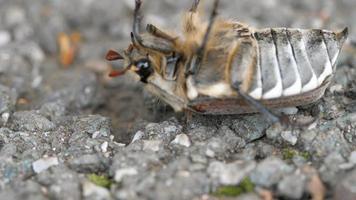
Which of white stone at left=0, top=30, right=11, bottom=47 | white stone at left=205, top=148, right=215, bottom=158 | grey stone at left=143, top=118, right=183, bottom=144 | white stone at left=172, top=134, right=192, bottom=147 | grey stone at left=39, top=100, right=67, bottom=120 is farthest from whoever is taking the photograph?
white stone at left=0, top=30, right=11, bottom=47

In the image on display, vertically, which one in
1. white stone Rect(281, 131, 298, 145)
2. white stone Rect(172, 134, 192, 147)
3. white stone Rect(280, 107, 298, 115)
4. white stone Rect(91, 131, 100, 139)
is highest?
white stone Rect(280, 107, 298, 115)

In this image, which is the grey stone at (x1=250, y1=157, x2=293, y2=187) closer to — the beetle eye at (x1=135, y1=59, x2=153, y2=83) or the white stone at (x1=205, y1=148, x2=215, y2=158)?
the white stone at (x1=205, y1=148, x2=215, y2=158)

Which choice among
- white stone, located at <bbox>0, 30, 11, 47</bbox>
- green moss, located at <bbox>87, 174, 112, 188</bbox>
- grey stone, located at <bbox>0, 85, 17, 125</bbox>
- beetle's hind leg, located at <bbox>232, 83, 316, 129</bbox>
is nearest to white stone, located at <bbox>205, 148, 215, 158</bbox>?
beetle's hind leg, located at <bbox>232, 83, 316, 129</bbox>

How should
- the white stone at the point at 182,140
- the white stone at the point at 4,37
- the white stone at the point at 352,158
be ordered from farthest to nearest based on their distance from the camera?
the white stone at the point at 4,37
the white stone at the point at 182,140
the white stone at the point at 352,158

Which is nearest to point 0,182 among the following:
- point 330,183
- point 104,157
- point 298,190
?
point 104,157

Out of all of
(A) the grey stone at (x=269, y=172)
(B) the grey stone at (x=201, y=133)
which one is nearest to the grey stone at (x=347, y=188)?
(A) the grey stone at (x=269, y=172)

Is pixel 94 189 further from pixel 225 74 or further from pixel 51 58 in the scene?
pixel 51 58

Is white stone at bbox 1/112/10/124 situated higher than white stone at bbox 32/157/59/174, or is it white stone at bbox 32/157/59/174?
white stone at bbox 1/112/10/124

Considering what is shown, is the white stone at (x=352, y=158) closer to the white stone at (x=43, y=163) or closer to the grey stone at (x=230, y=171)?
the grey stone at (x=230, y=171)
